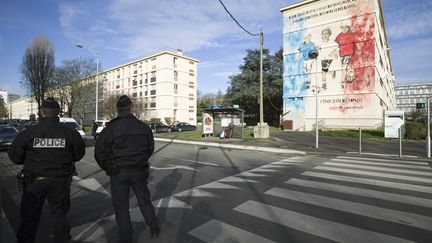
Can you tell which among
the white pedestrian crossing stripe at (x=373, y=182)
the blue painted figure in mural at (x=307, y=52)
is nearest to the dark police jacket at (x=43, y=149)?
the white pedestrian crossing stripe at (x=373, y=182)

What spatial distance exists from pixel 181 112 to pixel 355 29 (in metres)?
43.3

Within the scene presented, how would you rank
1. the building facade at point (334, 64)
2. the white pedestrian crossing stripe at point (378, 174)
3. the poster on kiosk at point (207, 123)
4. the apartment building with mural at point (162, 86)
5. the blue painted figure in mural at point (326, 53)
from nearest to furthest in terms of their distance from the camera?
1. the white pedestrian crossing stripe at point (378, 174)
2. the poster on kiosk at point (207, 123)
3. the building facade at point (334, 64)
4. the blue painted figure in mural at point (326, 53)
5. the apartment building with mural at point (162, 86)

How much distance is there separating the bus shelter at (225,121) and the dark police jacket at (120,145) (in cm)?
1741

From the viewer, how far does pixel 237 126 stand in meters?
22.2

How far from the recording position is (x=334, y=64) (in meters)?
35.7

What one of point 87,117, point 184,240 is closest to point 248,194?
point 184,240

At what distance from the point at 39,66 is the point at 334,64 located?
43477mm

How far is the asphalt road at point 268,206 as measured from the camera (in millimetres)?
3951

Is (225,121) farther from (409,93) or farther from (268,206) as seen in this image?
(409,93)

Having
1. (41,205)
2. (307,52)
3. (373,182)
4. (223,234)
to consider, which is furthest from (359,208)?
(307,52)

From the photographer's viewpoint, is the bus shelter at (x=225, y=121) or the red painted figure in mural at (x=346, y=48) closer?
the bus shelter at (x=225, y=121)

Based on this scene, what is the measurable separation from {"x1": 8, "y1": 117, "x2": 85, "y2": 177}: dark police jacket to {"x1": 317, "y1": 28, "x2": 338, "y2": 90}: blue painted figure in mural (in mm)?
36679

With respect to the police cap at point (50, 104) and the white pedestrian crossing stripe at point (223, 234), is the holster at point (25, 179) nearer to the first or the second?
the police cap at point (50, 104)

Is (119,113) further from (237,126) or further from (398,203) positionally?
(237,126)
